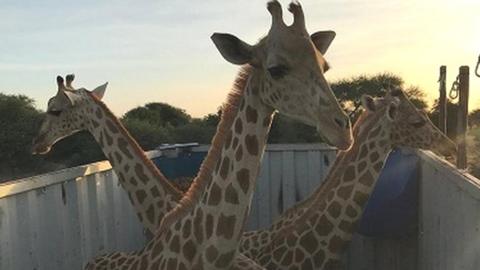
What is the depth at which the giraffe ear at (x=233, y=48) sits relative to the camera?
2.89 meters

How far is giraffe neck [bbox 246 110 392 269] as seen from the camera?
4.70 meters

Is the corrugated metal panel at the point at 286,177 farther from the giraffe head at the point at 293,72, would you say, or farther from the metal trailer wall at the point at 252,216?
the giraffe head at the point at 293,72

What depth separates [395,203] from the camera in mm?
5781

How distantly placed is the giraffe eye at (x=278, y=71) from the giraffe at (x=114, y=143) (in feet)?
8.85

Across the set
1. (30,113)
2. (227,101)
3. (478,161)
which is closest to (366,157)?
(227,101)

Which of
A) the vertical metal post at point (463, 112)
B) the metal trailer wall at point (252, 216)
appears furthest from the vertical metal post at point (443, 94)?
the vertical metal post at point (463, 112)

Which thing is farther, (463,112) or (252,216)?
(252,216)

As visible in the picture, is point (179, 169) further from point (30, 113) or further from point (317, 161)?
point (30, 113)

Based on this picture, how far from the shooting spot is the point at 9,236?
154 inches

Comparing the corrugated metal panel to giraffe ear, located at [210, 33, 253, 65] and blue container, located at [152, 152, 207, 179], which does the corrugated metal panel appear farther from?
giraffe ear, located at [210, 33, 253, 65]

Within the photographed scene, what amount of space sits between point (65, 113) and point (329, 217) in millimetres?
2986

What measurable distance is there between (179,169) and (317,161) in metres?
1.69

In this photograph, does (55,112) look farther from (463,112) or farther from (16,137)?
(16,137)

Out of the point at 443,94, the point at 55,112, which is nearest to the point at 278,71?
the point at 55,112
